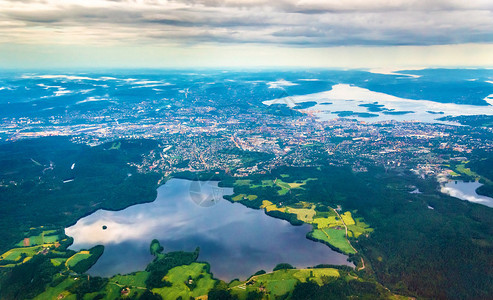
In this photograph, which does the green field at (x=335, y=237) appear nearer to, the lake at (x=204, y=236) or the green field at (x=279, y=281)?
the lake at (x=204, y=236)

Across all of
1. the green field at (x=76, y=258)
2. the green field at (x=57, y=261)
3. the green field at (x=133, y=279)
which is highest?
the green field at (x=133, y=279)

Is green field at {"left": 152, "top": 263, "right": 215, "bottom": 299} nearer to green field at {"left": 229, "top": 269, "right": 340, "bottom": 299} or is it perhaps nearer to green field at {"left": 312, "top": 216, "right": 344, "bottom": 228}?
green field at {"left": 229, "top": 269, "right": 340, "bottom": 299}

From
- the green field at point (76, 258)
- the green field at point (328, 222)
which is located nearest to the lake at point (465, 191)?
the green field at point (328, 222)

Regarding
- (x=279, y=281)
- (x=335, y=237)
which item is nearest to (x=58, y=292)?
(x=279, y=281)

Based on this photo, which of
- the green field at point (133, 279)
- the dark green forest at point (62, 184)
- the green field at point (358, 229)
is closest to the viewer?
the green field at point (133, 279)

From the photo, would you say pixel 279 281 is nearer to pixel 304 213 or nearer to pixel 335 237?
pixel 335 237

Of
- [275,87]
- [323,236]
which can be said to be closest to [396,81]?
[275,87]

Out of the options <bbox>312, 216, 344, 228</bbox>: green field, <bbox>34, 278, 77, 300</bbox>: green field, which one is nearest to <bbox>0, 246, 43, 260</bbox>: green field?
<bbox>34, 278, 77, 300</bbox>: green field
